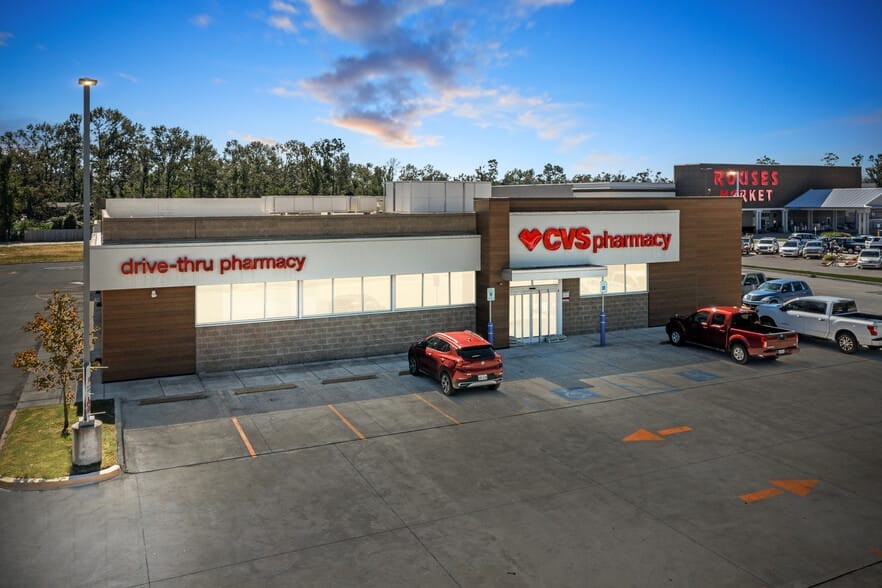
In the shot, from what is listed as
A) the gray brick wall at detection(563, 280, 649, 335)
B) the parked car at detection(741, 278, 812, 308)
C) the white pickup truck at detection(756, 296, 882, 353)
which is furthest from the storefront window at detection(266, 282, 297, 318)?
the parked car at detection(741, 278, 812, 308)

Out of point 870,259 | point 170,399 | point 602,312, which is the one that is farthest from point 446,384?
point 870,259

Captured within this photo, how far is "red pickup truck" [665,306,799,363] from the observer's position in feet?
85.9

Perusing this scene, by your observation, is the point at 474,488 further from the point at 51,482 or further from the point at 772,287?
the point at 772,287

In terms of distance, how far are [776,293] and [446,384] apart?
2482 centimetres

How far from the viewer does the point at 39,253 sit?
80000mm

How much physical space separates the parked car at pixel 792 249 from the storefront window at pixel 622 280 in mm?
49069

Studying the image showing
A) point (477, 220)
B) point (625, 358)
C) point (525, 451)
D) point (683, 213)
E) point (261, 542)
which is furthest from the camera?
point (683, 213)

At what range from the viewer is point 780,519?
13.4 m

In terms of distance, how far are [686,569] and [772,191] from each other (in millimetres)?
103203

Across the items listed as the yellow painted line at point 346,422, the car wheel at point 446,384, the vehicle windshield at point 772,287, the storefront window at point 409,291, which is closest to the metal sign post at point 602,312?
the storefront window at point 409,291

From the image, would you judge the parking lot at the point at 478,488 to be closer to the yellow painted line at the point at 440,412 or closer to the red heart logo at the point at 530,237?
the yellow painted line at the point at 440,412

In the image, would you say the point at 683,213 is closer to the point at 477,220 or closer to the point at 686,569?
the point at 477,220

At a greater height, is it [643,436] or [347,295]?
[347,295]

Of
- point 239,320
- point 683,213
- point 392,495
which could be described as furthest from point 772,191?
point 392,495
